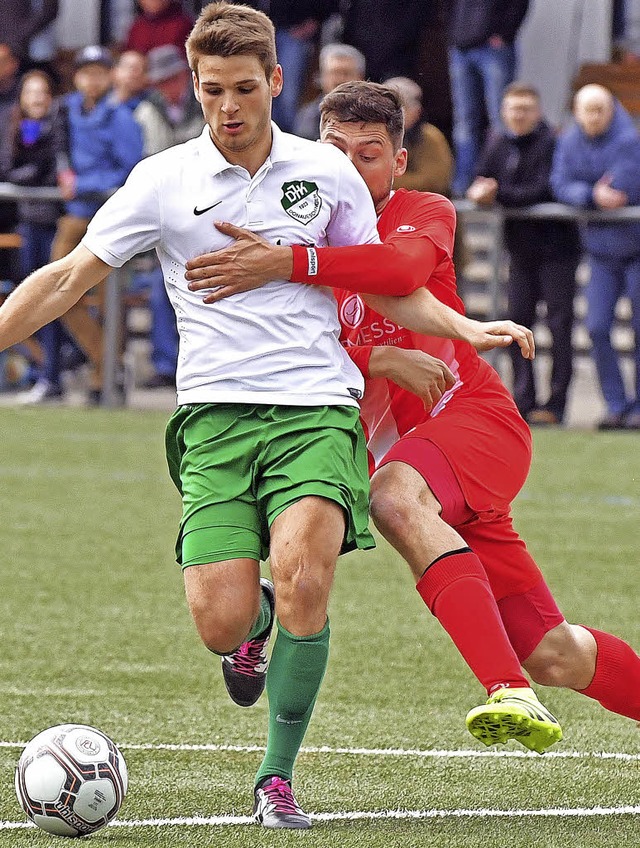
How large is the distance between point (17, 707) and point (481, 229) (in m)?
10.1

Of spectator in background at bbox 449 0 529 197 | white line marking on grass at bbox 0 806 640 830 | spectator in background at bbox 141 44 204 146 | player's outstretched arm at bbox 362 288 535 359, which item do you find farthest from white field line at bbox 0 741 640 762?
spectator in background at bbox 449 0 529 197

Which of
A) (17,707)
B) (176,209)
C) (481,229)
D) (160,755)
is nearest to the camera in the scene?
(176,209)

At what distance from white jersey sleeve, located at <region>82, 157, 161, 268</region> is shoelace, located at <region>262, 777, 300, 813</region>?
141 cm

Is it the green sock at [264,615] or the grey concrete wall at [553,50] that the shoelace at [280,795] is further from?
the grey concrete wall at [553,50]

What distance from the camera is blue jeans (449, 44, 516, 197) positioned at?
13773 millimetres

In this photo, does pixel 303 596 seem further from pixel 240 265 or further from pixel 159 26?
pixel 159 26

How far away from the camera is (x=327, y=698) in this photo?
5941 millimetres

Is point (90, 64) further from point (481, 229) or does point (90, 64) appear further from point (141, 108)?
point (481, 229)

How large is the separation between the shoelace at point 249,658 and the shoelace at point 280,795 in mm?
779

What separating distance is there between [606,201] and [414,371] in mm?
8198

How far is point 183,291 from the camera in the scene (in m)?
4.57

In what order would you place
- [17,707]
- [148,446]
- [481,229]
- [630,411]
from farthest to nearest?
[481,229], [630,411], [148,446], [17,707]

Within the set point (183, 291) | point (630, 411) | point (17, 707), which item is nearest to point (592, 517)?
point (630, 411)

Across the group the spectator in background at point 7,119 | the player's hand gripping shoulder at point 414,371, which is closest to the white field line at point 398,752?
the player's hand gripping shoulder at point 414,371
